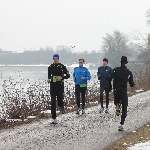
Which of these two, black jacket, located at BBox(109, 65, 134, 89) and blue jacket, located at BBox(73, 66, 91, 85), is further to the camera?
blue jacket, located at BBox(73, 66, 91, 85)

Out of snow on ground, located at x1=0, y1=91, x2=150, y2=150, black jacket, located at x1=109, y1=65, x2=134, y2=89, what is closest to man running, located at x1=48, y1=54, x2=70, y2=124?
snow on ground, located at x1=0, y1=91, x2=150, y2=150

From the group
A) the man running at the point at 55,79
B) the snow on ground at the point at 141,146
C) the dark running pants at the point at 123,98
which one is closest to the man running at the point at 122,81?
the dark running pants at the point at 123,98

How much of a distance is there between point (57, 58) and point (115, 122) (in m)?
2.56

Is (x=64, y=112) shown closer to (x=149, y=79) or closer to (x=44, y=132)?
(x=44, y=132)

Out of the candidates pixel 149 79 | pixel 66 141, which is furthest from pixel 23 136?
pixel 149 79

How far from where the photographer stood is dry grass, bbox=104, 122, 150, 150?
6.45m

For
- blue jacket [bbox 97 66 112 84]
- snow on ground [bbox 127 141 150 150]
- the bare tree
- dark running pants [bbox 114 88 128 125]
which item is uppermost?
the bare tree

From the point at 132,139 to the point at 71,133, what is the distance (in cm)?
156

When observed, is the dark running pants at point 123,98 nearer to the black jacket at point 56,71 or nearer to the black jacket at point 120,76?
the black jacket at point 120,76

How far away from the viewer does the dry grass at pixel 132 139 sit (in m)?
6.45

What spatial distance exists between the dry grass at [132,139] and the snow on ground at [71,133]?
22 centimetres

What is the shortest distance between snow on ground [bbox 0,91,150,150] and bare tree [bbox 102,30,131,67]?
76645 mm

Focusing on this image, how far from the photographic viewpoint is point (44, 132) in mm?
7953

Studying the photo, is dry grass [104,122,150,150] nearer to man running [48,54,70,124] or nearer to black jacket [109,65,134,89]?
black jacket [109,65,134,89]
